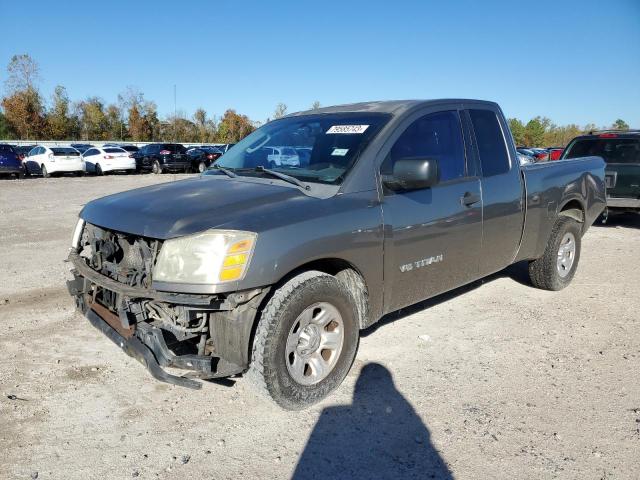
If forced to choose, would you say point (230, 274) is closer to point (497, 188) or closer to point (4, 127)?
point (497, 188)

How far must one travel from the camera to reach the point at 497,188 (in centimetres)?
451

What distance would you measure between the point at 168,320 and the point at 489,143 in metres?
3.27

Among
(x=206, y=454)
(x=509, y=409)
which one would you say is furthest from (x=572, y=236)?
(x=206, y=454)

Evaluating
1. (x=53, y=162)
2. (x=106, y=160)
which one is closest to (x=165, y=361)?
(x=53, y=162)

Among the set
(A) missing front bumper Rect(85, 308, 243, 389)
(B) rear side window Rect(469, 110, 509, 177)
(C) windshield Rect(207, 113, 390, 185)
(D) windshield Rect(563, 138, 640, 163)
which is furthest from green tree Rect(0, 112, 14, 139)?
(A) missing front bumper Rect(85, 308, 243, 389)

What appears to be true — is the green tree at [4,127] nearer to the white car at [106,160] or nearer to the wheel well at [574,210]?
the white car at [106,160]

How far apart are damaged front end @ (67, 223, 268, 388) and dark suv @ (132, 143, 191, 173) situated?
27449mm

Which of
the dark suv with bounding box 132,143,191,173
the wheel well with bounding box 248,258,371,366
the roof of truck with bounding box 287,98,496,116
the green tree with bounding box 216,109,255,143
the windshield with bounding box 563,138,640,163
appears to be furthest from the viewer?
the green tree with bounding box 216,109,255,143

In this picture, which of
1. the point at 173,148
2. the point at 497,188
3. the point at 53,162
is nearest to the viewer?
the point at 497,188

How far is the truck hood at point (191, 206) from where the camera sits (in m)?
2.90

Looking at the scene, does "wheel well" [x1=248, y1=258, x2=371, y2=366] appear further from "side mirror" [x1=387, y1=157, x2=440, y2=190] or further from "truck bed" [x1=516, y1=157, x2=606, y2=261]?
"truck bed" [x1=516, y1=157, x2=606, y2=261]

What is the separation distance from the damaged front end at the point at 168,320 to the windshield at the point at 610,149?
9.12 meters

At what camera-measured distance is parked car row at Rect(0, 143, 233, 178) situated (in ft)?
78.6

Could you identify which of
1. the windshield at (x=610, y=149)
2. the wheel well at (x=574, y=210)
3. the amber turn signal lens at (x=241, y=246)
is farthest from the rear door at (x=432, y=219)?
the windshield at (x=610, y=149)
